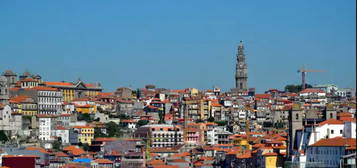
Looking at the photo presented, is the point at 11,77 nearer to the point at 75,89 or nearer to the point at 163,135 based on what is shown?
the point at 75,89

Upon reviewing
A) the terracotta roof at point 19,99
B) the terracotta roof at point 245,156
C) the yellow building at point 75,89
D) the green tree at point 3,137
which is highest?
the yellow building at point 75,89

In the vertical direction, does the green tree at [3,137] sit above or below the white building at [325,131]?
below

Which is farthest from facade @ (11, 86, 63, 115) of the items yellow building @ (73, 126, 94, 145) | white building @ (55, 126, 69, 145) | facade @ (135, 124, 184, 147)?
facade @ (135, 124, 184, 147)

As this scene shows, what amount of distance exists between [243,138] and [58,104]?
68.9 feet

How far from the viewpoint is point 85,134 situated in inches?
3543

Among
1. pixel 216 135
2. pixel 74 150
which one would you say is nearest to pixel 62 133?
pixel 74 150

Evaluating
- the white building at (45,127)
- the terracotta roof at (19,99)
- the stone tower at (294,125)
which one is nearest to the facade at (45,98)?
the terracotta roof at (19,99)

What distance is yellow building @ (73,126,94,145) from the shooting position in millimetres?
89062

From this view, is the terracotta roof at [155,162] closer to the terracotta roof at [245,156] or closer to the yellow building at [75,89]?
the terracotta roof at [245,156]

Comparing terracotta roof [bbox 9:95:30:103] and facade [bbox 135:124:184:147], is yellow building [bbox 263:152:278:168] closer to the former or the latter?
facade [bbox 135:124:184:147]

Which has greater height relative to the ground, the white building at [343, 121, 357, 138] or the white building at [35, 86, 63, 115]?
the white building at [35, 86, 63, 115]

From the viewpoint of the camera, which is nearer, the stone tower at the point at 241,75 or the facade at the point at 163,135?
the facade at the point at 163,135

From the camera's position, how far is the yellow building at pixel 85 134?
89.1 meters

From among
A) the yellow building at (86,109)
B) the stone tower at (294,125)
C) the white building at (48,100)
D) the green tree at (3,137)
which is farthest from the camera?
the yellow building at (86,109)
